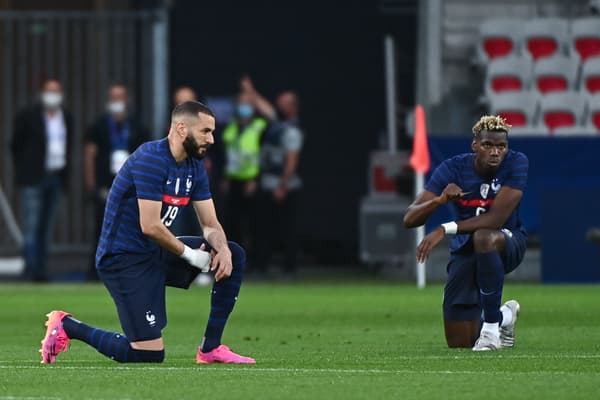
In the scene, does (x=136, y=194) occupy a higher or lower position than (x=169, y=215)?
higher

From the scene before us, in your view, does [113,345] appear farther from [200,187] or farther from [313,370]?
[313,370]

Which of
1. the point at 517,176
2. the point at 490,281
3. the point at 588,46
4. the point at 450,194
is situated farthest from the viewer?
the point at 588,46

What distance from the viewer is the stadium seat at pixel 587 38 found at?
21.8m

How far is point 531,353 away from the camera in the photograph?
10562mm

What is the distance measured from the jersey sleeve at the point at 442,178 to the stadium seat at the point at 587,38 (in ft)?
36.7

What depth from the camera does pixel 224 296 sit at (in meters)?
9.91

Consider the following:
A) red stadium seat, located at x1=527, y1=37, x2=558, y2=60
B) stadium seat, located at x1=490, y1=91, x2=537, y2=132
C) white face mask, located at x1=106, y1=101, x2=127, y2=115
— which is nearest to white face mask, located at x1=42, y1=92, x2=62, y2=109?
white face mask, located at x1=106, y1=101, x2=127, y2=115

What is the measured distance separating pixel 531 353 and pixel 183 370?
2.29 m

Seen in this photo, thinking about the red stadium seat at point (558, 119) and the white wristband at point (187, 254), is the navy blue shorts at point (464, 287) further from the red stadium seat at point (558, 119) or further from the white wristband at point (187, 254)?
the red stadium seat at point (558, 119)

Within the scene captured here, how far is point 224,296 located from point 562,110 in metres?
12.0

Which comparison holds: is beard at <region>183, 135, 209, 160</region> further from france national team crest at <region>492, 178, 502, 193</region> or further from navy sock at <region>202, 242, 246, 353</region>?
france national team crest at <region>492, 178, 502, 193</region>

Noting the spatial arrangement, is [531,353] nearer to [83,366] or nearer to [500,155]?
[500,155]

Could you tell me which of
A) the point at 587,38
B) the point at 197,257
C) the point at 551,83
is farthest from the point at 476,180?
the point at 587,38

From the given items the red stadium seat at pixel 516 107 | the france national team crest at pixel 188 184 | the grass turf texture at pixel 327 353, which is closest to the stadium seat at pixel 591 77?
the red stadium seat at pixel 516 107
